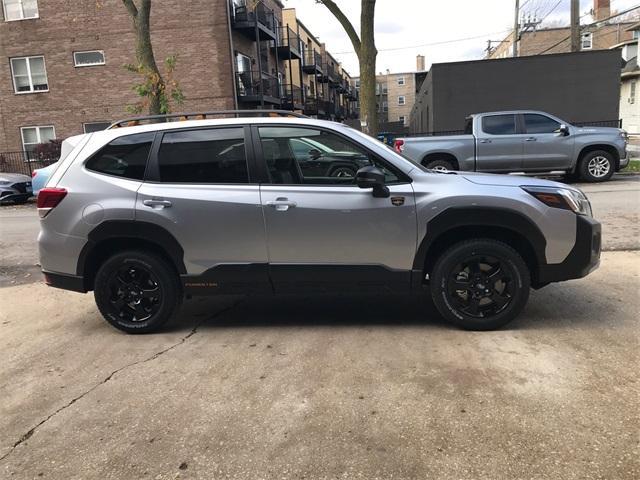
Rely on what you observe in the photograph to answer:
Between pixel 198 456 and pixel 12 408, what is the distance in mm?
1518

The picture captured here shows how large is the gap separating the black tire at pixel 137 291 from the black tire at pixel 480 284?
2226mm

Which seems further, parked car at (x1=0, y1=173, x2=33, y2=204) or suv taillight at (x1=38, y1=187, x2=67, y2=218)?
parked car at (x1=0, y1=173, x2=33, y2=204)

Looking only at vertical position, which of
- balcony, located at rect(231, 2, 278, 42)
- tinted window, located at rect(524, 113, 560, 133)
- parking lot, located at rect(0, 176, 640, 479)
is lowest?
parking lot, located at rect(0, 176, 640, 479)

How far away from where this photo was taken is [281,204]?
14.4ft

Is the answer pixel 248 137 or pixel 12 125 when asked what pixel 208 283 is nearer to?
pixel 248 137

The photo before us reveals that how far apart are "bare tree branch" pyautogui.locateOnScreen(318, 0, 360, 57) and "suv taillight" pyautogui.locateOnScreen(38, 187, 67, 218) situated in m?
10.9

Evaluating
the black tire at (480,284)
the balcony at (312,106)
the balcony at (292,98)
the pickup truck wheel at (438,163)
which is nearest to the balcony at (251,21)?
the balcony at (292,98)

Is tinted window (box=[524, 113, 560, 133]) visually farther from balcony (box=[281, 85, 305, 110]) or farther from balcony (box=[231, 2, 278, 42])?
balcony (box=[281, 85, 305, 110])

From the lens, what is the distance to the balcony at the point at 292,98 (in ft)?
109

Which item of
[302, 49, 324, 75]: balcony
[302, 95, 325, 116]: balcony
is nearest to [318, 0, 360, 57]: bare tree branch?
[302, 95, 325, 116]: balcony

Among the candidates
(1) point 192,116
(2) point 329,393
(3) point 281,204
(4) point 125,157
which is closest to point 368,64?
(1) point 192,116

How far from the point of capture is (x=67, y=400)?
11.9ft

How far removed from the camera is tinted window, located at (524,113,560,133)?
1335cm

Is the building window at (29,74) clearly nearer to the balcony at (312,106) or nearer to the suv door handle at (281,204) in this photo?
the balcony at (312,106)
